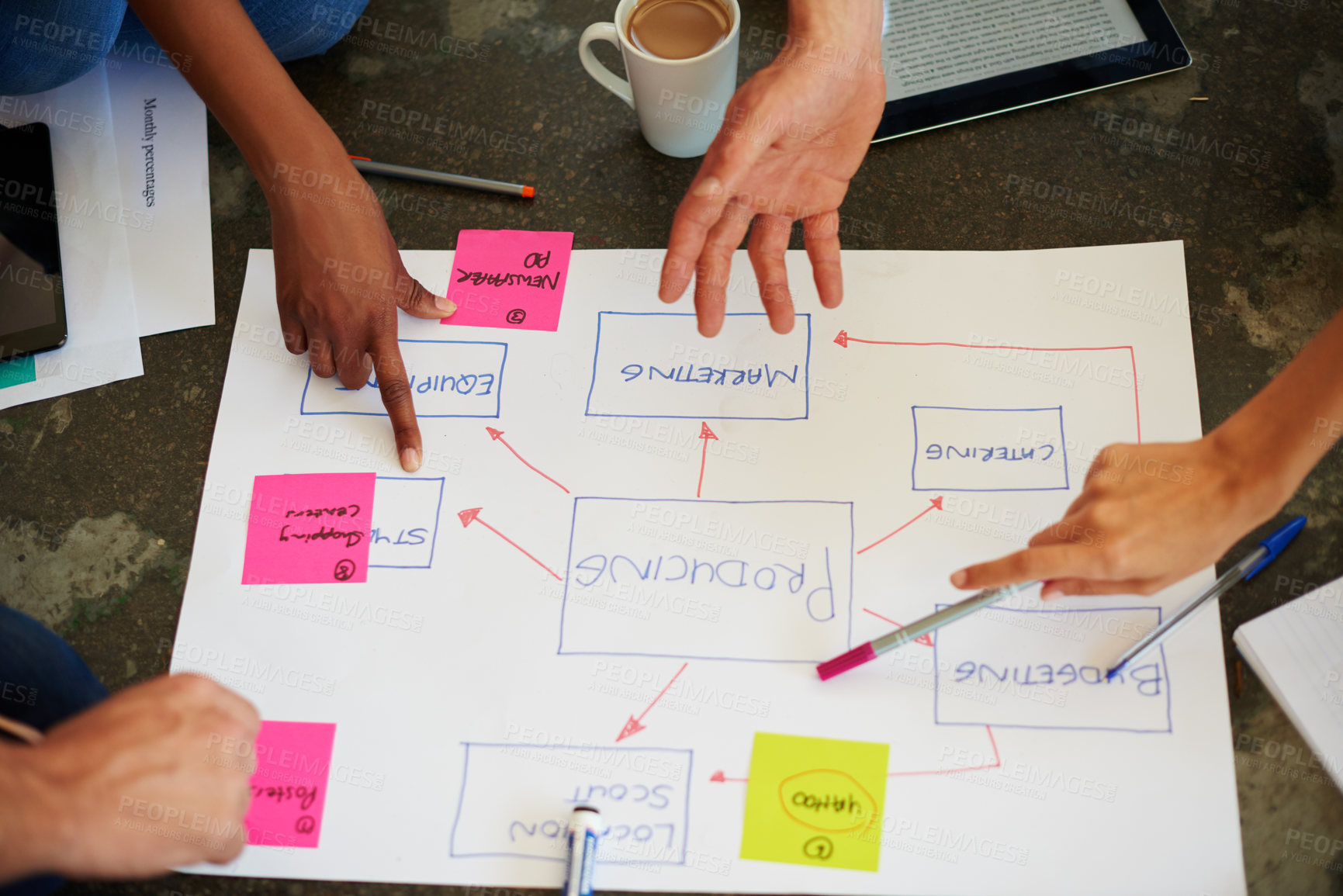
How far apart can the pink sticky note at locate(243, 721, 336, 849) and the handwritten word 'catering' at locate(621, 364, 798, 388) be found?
39 cm

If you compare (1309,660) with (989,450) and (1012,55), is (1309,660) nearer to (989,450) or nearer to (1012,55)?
(989,450)

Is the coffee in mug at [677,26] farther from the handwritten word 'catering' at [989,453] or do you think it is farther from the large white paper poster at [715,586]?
the handwritten word 'catering' at [989,453]

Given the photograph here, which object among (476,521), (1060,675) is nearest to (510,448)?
(476,521)

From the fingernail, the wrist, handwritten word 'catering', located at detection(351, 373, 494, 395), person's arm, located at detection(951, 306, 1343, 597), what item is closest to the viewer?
the wrist

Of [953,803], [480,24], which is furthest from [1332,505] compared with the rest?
[480,24]

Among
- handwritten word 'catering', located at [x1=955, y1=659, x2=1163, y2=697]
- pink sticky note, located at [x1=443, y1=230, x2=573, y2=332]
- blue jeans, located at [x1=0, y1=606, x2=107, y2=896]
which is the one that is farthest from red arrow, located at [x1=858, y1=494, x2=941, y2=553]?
blue jeans, located at [x1=0, y1=606, x2=107, y2=896]

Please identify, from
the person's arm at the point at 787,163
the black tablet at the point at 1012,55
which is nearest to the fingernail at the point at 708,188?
the person's arm at the point at 787,163

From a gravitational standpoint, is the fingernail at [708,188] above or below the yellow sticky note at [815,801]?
above

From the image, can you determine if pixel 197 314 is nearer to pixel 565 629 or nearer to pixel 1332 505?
pixel 565 629

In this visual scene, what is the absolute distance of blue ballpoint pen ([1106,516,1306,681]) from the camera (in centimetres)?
61

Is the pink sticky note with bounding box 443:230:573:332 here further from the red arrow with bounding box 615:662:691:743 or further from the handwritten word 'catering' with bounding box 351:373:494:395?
the red arrow with bounding box 615:662:691:743

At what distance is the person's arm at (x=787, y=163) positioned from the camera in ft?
2.18

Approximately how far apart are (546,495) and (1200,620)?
1.72 ft

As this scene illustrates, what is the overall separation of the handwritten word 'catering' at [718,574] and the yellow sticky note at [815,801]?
0.10m
